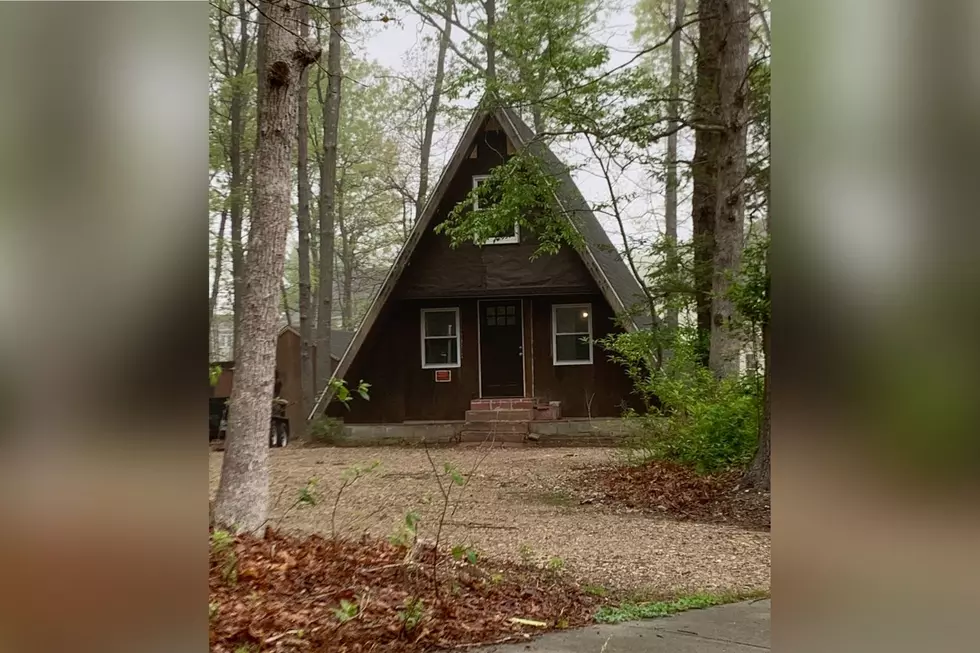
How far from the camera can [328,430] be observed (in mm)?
14609

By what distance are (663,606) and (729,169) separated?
263 inches

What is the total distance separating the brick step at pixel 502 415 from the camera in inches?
535

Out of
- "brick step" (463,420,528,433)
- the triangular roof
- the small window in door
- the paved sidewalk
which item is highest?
the triangular roof

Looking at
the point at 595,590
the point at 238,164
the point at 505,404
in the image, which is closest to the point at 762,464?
the point at 595,590

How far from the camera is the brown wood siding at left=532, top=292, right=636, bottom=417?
1444 cm

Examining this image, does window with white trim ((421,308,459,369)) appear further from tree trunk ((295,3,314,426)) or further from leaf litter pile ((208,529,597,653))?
leaf litter pile ((208,529,597,653))

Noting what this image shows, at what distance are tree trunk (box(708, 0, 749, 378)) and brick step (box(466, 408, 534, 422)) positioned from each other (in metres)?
5.13

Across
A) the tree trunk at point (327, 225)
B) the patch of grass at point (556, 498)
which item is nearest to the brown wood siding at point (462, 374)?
the tree trunk at point (327, 225)

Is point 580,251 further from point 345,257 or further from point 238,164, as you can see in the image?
point 345,257

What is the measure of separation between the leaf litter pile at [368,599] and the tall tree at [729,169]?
5.00 meters

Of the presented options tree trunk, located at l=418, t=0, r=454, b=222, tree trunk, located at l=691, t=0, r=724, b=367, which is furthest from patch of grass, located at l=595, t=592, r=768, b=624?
tree trunk, located at l=418, t=0, r=454, b=222
